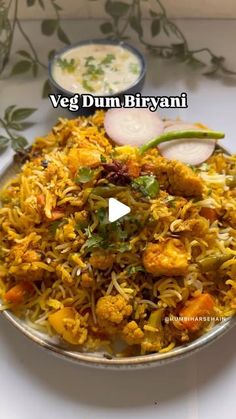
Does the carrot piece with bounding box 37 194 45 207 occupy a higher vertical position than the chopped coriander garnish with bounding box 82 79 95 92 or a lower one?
lower

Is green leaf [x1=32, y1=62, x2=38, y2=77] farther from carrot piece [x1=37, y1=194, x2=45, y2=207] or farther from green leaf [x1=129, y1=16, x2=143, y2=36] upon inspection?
carrot piece [x1=37, y1=194, x2=45, y2=207]

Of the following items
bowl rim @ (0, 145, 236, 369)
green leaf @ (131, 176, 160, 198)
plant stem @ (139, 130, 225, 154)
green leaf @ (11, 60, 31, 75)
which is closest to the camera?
bowl rim @ (0, 145, 236, 369)

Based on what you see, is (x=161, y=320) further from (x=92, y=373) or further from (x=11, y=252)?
(x=11, y=252)

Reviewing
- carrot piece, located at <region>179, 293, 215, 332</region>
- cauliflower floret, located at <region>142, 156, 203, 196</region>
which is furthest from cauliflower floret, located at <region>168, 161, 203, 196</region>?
carrot piece, located at <region>179, 293, 215, 332</region>

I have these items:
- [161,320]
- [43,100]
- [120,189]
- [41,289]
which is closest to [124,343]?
[161,320]

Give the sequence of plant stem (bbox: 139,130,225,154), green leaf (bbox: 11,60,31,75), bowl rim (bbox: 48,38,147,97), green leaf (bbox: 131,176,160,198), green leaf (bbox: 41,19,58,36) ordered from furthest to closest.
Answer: green leaf (bbox: 41,19,58,36) → green leaf (bbox: 11,60,31,75) → bowl rim (bbox: 48,38,147,97) → plant stem (bbox: 139,130,225,154) → green leaf (bbox: 131,176,160,198)

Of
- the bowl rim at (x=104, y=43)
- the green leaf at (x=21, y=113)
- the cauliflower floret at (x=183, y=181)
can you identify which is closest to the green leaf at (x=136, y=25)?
the bowl rim at (x=104, y=43)
